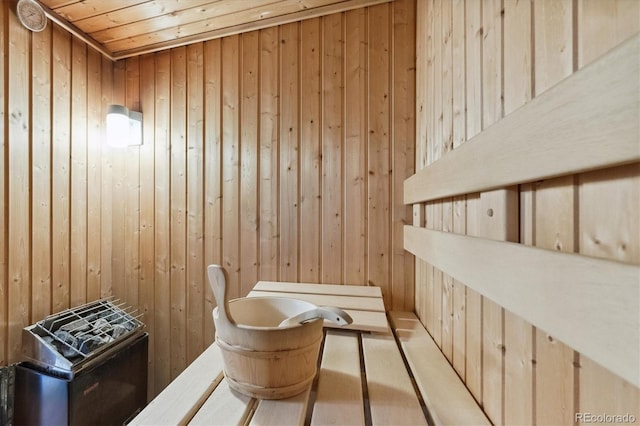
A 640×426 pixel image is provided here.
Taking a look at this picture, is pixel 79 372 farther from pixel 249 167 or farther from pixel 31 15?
pixel 31 15

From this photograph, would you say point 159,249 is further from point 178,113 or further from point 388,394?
point 388,394

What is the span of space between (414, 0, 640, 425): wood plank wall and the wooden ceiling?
0.86m

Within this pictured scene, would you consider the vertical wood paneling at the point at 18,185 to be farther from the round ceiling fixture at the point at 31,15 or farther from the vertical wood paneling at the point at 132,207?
the vertical wood paneling at the point at 132,207

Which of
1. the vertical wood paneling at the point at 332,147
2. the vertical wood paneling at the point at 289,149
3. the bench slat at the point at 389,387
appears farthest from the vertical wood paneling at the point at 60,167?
the bench slat at the point at 389,387

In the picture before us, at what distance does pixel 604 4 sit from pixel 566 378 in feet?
1.85

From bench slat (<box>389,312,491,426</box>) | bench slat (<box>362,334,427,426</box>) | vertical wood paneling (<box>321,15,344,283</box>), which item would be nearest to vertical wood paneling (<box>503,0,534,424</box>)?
bench slat (<box>389,312,491,426</box>)

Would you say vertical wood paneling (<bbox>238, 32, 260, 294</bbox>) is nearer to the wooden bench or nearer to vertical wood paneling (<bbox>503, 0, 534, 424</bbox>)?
the wooden bench

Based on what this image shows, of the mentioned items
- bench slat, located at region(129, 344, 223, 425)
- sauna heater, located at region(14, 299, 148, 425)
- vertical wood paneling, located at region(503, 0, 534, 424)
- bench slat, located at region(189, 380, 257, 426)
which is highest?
vertical wood paneling, located at region(503, 0, 534, 424)

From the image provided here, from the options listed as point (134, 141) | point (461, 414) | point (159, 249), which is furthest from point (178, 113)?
point (461, 414)

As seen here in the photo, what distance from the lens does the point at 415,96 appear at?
4.59ft

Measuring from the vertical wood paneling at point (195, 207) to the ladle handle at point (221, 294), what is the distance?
1117 millimetres

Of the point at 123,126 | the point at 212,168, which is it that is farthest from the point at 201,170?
the point at 123,126

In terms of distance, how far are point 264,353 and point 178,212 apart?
1.40 m

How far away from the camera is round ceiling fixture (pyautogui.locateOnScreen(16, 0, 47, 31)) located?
51.5 inches
